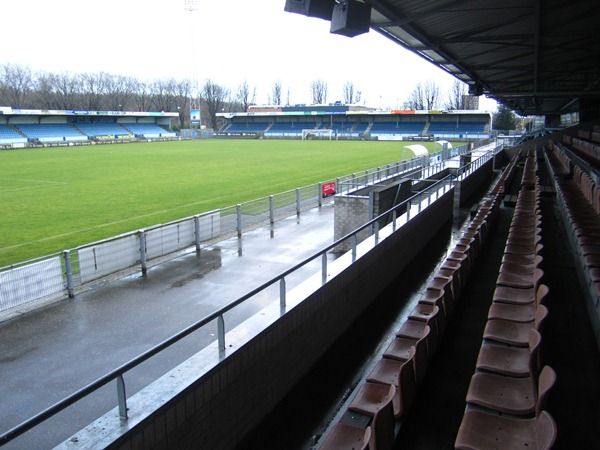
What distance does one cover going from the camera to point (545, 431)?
9.27ft

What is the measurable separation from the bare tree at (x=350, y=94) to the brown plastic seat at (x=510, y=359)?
13324cm

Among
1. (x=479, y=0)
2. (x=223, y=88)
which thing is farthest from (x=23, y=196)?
(x=223, y=88)

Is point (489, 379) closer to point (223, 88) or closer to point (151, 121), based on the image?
point (151, 121)

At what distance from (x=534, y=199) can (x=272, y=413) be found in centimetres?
957

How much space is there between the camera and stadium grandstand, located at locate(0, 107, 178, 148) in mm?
65875

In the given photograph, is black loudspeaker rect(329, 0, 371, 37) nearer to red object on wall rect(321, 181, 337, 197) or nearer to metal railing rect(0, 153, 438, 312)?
metal railing rect(0, 153, 438, 312)

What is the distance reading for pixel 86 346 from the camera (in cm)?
670

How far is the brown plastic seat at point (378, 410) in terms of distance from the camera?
3387 mm

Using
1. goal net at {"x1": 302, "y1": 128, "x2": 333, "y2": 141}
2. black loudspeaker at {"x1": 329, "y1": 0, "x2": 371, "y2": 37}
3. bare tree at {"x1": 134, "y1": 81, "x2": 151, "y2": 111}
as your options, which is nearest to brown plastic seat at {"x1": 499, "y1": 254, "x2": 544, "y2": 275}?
black loudspeaker at {"x1": 329, "y1": 0, "x2": 371, "y2": 37}

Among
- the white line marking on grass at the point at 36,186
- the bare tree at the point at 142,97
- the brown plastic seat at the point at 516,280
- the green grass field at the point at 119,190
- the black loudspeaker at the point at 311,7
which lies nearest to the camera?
the brown plastic seat at the point at 516,280

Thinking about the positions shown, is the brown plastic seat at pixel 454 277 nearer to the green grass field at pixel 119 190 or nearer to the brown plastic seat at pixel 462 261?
the brown plastic seat at pixel 462 261

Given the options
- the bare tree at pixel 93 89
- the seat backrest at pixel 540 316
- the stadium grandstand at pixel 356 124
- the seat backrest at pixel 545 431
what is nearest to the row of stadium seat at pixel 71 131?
the stadium grandstand at pixel 356 124

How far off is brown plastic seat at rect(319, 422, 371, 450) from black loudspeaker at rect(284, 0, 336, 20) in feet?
21.6

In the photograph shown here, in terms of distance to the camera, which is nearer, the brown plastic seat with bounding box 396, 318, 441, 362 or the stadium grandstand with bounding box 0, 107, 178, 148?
the brown plastic seat with bounding box 396, 318, 441, 362
